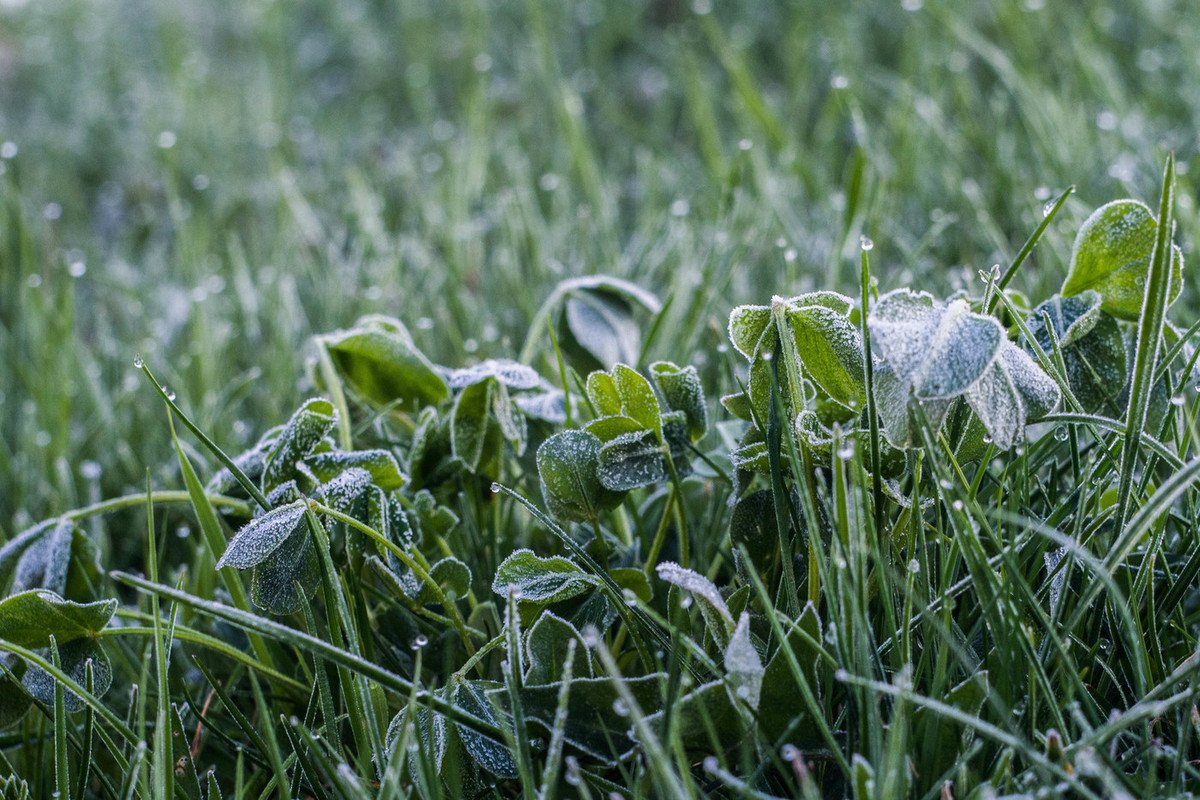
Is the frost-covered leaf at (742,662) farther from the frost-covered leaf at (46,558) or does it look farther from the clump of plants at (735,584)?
the frost-covered leaf at (46,558)

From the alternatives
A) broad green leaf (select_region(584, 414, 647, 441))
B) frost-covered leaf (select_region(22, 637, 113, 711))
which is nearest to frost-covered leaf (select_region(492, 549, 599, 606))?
broad green leaf (select_region(584, 414, 647, 441))

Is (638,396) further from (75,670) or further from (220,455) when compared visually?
(75,670)

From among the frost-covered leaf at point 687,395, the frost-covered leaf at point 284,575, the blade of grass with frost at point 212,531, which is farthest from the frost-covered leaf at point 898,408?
the blade of grass with frost at point 212,531

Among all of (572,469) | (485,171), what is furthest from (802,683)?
(485,171)

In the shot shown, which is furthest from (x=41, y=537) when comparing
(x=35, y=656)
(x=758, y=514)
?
(x=758, y=514)

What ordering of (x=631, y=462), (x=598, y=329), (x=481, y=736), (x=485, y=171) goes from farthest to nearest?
(x=485, y=171) < (x=598, y=329) < (x=631, y=462) < (x=481, y=736)

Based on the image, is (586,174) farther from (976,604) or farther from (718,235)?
(976,604)

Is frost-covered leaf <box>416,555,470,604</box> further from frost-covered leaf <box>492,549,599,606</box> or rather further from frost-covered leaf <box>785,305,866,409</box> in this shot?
frost-covered leaf <box>785,305,866,409</box>
